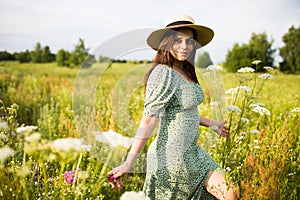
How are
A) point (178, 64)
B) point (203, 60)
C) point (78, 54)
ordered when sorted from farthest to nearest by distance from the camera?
point (78, 54), point (203, 60), point (178, 64)

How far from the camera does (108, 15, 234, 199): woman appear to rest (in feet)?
6.08

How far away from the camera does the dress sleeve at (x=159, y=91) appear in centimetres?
178

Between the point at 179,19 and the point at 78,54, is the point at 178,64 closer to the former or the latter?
the point at 179,19

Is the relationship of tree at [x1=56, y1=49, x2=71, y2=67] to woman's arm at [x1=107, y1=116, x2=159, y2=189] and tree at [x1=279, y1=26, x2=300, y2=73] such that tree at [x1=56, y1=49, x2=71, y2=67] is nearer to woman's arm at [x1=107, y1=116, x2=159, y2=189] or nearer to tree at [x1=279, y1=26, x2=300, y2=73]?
tree at [x1=279, y1=26, x2=300, y2=73]

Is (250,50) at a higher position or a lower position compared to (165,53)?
higher

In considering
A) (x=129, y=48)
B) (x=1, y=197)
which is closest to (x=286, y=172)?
(x=129, y=48)

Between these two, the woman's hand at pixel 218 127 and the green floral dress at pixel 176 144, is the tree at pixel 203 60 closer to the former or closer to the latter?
the green floral dress at pixel 176 144

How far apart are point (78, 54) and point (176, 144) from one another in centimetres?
2483

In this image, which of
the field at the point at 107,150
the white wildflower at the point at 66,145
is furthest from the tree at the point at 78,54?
the white wildflower at the point at 66,145

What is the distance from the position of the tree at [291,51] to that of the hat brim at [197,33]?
110ft

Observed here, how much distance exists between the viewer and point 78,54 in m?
25.7

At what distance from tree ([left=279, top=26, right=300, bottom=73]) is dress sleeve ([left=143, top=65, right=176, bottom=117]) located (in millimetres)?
34058

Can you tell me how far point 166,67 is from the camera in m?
1.87

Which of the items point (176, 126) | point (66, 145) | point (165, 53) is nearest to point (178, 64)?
point (165, 53)
